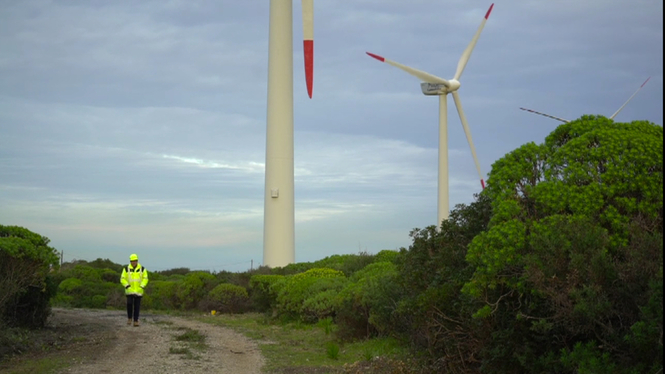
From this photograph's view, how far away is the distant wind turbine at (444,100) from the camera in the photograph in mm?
32906

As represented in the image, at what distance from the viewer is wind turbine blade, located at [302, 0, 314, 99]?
105 ft

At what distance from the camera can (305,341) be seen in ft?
57.9

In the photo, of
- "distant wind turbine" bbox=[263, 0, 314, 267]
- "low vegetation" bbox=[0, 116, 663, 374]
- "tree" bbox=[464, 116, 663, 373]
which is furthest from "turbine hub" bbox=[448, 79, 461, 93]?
"tree" bbox=[464, 116, 663, 373]

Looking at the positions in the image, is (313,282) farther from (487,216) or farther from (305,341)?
(487,216)

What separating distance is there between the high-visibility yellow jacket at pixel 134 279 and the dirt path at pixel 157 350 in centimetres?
105

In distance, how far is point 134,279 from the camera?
20938 millimetres

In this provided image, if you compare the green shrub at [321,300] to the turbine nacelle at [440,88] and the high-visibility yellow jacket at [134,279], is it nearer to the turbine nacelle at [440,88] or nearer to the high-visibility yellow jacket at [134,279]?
the high-visibility yellow jacket at [134,279]

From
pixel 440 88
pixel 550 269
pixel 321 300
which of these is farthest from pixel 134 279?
pixel 440 88

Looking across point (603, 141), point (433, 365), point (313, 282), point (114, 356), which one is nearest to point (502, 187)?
point (603, 141)

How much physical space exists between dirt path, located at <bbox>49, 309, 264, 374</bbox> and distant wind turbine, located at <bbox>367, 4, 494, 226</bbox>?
1453 cm

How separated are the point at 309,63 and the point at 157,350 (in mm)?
19062

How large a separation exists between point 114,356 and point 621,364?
9899 mm

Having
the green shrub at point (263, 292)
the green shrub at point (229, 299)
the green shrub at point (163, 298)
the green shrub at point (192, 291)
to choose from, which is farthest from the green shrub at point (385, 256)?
the green shrub at point (163, 298)

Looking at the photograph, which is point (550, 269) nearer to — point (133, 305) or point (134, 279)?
point (134, 279)
